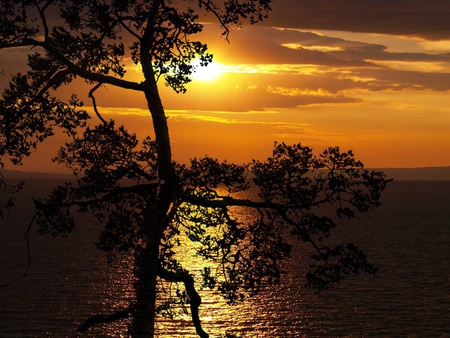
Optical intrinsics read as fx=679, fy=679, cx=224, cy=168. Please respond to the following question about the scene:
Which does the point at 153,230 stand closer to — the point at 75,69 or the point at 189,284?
the point at 189,284

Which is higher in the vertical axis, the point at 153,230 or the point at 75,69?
the point at 75,69

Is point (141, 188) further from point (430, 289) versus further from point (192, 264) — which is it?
point (192, 264)

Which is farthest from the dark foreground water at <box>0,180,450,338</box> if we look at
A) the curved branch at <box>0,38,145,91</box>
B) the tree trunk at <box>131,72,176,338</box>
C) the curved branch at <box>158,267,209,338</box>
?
the curved branch at <box>0,38,145,91</box>

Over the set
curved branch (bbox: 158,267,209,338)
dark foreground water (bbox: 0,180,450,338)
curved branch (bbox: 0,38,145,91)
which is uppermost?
curved branch (bbox: 0,38,145,91)

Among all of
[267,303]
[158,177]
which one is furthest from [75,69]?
[267,303]

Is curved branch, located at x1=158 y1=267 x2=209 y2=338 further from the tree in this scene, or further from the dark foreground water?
the dark foreground water

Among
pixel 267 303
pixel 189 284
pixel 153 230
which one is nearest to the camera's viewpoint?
pixel 153 230

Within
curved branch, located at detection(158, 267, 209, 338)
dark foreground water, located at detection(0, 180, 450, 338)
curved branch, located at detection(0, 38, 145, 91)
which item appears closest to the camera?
curved branch, located at detection(158, 267, 209, 338)

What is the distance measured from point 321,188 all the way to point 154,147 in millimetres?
5893

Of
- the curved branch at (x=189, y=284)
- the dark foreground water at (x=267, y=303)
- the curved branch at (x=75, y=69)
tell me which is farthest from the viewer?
the dark foreground water at (x=267, y=303)

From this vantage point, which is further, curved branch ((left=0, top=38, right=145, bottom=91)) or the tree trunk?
curved branch ((left=0, top=38, right=145, bottom=91))

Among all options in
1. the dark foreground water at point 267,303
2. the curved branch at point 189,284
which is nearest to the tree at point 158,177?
the curved branch at point 189,284

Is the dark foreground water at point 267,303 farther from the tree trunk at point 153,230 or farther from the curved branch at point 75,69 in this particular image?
the curved branch at point 75,69

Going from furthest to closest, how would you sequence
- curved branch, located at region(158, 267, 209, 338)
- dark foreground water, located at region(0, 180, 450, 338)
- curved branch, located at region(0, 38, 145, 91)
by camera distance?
dark foreground water, located at region(0, 180, 450, 338) → curved branch, located at region(0, 38, 145, 91) → curved branch, located at region(158, 267, 209, 338)
